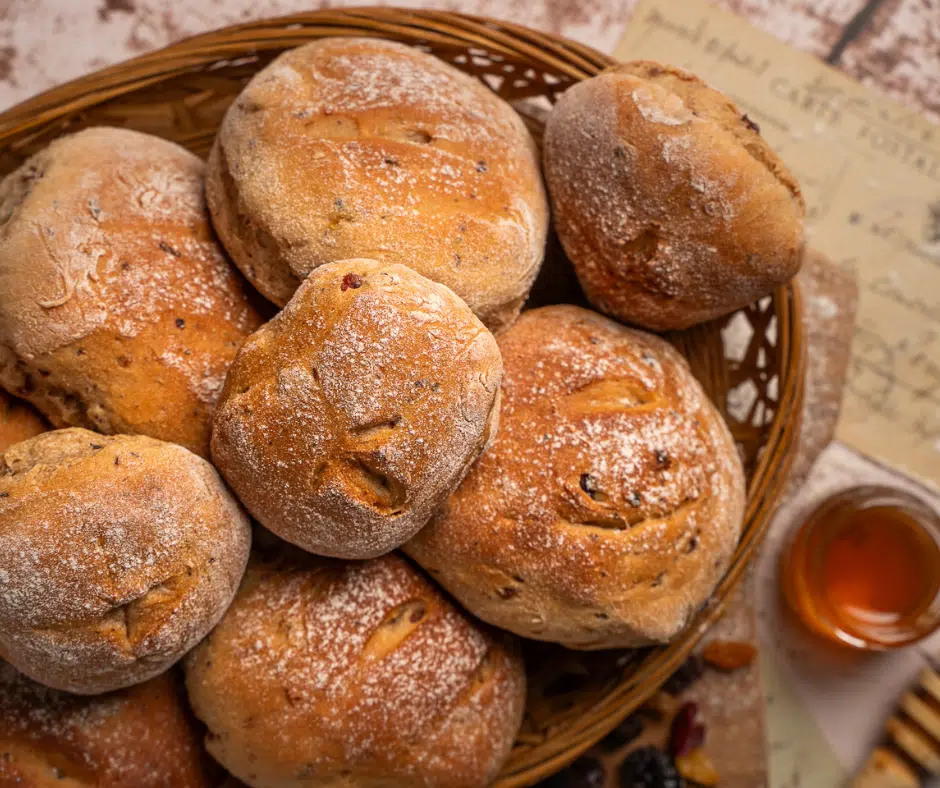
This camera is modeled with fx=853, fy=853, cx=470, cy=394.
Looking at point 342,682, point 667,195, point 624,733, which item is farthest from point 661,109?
point 624,733

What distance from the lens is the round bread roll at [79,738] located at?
1228mm

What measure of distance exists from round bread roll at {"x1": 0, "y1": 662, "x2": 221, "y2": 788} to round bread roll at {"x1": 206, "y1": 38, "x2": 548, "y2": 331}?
2.16 ft

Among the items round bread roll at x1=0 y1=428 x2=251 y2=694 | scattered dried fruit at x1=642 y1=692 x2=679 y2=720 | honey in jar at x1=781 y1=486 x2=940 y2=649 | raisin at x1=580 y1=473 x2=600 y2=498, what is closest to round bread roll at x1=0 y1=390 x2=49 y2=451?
round bread roll at x1=0 y1=428 x2=251 y2=694

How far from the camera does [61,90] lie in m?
1.43

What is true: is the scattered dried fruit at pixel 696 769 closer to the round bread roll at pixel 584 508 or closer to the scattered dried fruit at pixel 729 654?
the scattered dried fruit at pixel 729 654

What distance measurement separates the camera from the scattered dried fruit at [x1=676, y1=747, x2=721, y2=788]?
5.54 feet

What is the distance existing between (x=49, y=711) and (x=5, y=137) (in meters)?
0.91

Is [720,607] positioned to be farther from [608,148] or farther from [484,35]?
[484,35]

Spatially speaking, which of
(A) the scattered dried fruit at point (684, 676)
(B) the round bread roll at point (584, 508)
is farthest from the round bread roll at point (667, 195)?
(A) the scattered dried fruit at point (684, 676)

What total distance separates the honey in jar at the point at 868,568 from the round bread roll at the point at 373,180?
87 cm

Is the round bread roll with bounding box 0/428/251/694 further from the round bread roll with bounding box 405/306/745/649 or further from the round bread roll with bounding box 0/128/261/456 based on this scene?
the round bread roll with bounding box 405/306/745/649

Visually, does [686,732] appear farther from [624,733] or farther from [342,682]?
[342,682]

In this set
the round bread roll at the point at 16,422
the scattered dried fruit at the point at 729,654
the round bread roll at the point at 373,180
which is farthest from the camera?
the scattered dried fruit at the point at 729,654

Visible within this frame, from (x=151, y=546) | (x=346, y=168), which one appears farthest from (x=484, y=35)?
(x=151, y=546)
